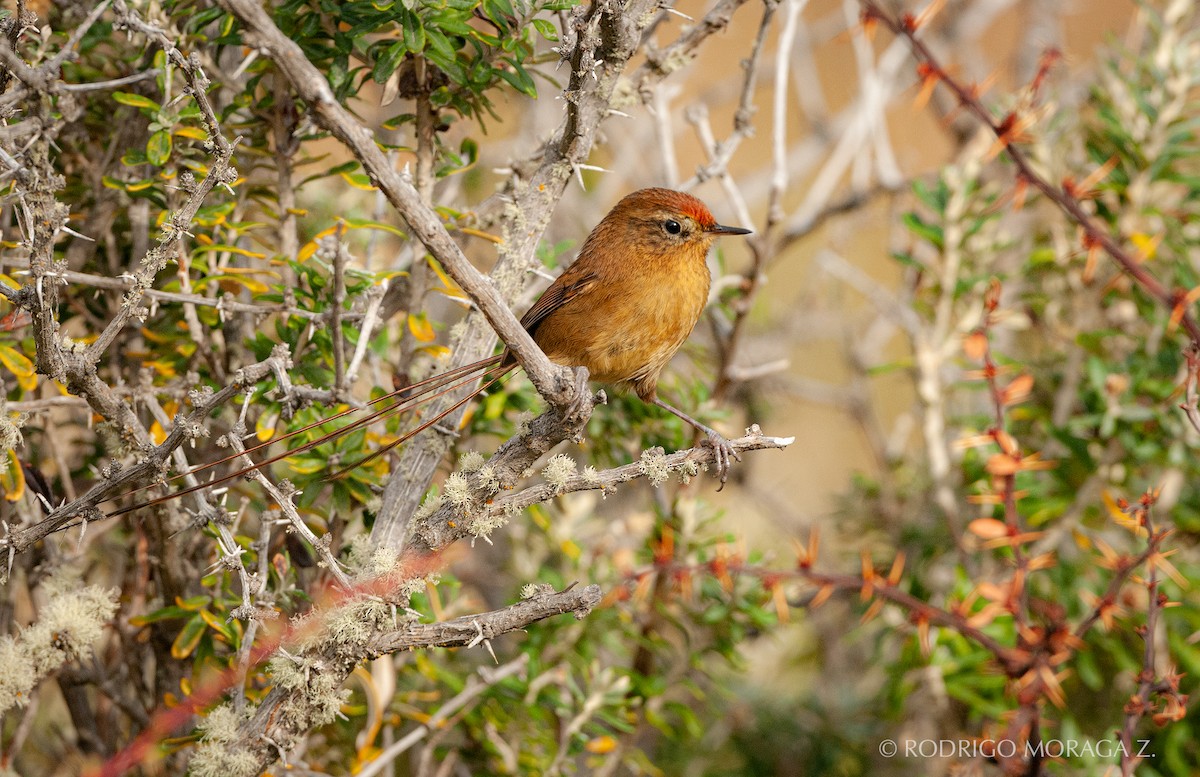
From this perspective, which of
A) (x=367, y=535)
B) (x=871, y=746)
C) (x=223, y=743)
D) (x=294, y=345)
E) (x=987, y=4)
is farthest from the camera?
(x=987, y=4)

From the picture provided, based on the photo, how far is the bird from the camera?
2.89 meters

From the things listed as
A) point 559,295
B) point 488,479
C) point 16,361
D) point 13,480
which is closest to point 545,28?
point 559,295

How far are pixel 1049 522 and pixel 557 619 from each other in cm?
191

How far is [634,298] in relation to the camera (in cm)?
294

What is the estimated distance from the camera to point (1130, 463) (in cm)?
360

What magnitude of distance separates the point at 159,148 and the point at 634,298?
1309mm

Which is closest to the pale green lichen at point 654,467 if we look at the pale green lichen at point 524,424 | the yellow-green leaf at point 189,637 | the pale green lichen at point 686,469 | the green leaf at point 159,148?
the pale green lichen at point 686,469

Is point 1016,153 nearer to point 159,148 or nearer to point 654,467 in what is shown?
point 654,467

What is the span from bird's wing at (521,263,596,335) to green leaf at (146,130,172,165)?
1.05 meters

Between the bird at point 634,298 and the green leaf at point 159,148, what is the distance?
0.85 m

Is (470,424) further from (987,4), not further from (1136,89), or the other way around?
(987,4)

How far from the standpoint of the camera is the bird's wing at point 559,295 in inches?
117

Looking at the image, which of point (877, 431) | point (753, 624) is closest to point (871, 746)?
point (753, 624)

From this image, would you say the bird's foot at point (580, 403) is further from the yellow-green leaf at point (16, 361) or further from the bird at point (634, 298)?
the yellow-green leaf at point (16, 361)
